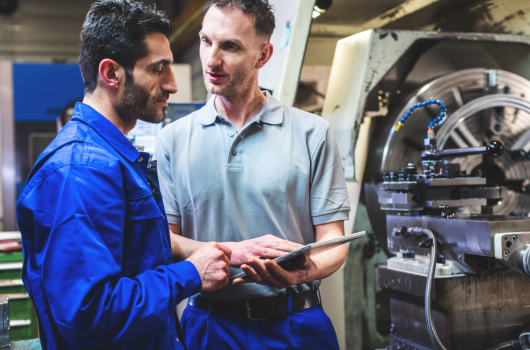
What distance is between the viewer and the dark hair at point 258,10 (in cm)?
110

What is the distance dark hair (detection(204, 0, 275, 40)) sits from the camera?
1.10m

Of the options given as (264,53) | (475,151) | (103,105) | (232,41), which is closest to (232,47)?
(232,41)

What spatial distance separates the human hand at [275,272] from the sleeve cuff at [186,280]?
134mm

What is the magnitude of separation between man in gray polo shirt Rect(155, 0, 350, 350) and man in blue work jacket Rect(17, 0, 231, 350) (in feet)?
0.63

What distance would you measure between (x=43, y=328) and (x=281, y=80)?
44.8 inches

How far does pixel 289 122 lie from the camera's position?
1.15 meters

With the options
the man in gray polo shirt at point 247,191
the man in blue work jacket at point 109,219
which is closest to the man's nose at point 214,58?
the man in gray polo shirt at point 247,191

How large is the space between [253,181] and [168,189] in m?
0.22

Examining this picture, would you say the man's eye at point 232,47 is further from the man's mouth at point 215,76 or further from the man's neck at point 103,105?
the man's neck at point 103,105

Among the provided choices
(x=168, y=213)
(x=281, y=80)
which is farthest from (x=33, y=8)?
(x=168, y=213)

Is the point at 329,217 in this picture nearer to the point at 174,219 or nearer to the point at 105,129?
the point at 174,219

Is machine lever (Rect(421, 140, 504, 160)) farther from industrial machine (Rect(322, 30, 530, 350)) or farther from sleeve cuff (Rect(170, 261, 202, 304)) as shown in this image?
sleeve cuff (Rect(170, 261, 202, 304))

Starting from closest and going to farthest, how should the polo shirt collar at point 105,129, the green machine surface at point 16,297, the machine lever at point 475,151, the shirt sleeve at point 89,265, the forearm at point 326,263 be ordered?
1. the shirt sleeve at point 89,265
2. the polo shirt collar at point 105,129
3. the forearm at point 326,263
4. the machine lever at point 475,151
5. the green machine surface at point 16,297

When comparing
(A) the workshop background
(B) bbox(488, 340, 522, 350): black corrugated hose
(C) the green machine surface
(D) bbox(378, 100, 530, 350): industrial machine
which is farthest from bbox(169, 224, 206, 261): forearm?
(C) the green machine surface
